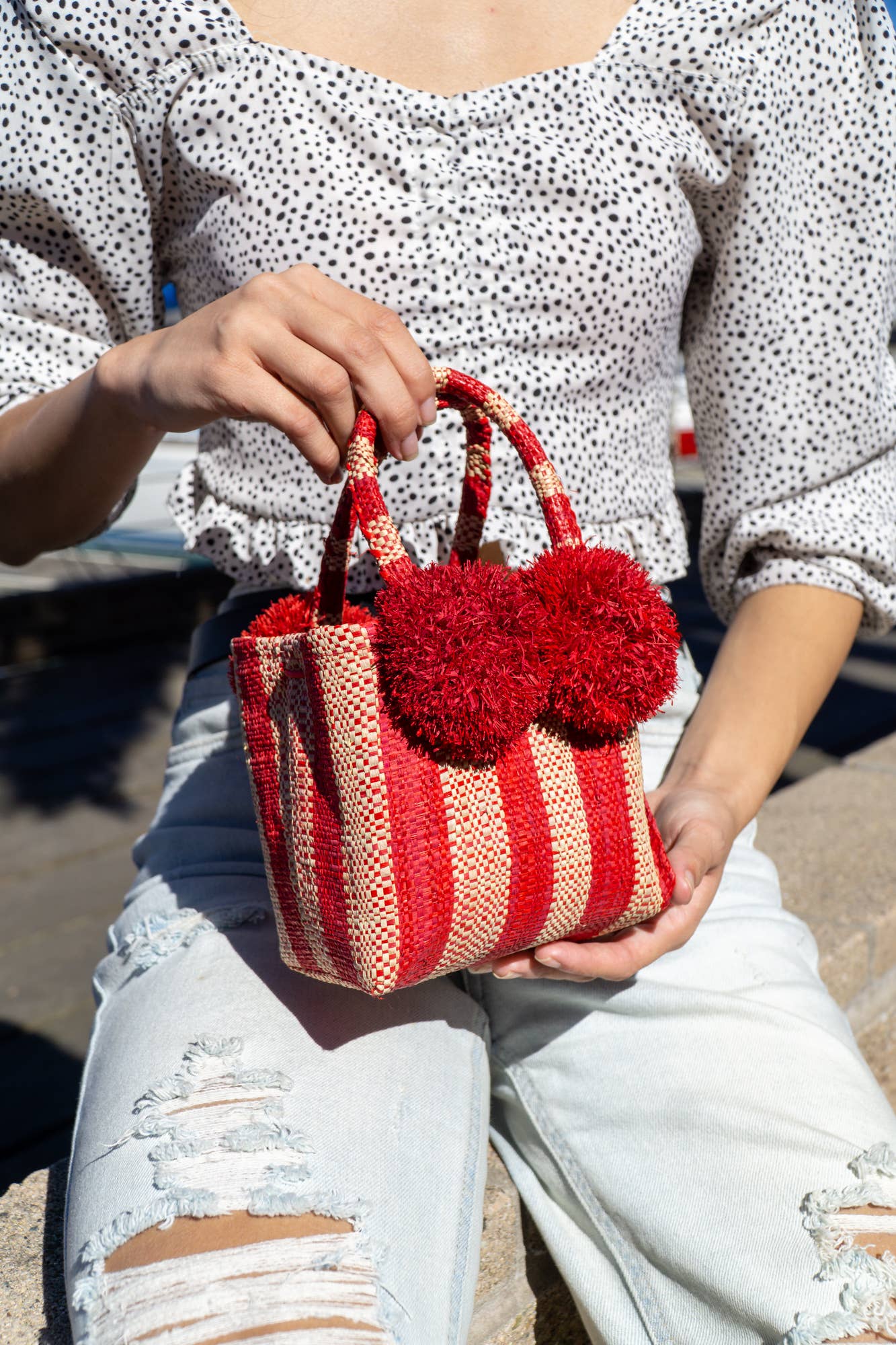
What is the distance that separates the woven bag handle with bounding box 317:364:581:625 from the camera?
824 mm

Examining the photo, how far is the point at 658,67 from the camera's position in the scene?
3.80 ft

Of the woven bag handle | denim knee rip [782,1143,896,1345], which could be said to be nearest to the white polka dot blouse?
the woven bag handle

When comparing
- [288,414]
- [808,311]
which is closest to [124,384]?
[288,414]

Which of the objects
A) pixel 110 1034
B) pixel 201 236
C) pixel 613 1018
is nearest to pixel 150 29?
pixel 201 236

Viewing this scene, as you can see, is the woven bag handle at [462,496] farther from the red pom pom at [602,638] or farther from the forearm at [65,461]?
the forearm at [65,461]

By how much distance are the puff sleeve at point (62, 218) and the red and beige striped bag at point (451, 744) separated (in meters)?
0.45

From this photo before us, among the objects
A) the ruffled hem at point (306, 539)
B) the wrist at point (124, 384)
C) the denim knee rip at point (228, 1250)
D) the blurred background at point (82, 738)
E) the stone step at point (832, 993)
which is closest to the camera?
the denim knee rip at point (228, 1250)

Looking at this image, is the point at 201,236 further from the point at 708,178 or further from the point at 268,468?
the point at 708,178

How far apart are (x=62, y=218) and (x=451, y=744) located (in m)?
0.71

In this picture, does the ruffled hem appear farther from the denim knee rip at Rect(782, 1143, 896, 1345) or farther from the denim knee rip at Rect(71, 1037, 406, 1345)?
the denim knee rip at Rect(782, 1143, 896, 1345)


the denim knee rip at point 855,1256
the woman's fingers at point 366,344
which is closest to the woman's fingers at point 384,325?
the woman's fingers at point 366,344

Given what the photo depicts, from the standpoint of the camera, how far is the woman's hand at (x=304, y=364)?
81 cm

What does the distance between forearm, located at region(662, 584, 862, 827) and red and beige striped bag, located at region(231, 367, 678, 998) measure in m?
0.27

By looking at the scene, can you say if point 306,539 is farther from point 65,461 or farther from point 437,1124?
point 437,1124
